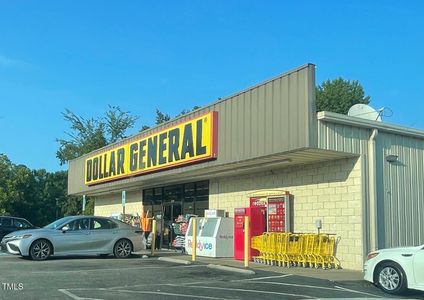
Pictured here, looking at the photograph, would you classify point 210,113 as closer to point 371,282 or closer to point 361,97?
point 371,282

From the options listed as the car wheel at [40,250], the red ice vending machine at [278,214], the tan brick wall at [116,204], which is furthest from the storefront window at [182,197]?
the car wheel at [40,250]

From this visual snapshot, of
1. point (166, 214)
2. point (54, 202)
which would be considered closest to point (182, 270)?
point (166, 214)

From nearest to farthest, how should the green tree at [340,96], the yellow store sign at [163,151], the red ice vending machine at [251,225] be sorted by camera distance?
the red ice vending machine at [251,225] < the yellow store sign at [163,151] < the green tree at [340,96]

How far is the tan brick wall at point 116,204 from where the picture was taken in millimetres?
29941

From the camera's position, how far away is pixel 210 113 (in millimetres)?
18312

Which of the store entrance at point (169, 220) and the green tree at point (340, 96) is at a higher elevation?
the green tree at point (340, 96)

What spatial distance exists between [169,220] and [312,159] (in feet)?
36.6

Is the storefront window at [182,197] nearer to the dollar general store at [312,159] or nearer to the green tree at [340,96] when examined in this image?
the dollar general store at [312,159]

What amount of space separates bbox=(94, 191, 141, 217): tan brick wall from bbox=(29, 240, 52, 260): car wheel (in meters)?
11.6

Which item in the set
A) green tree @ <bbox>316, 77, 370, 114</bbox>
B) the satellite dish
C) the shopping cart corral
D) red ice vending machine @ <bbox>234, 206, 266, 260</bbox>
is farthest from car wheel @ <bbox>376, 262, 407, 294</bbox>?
green tree @ <bbox>316, 77, 370, 114</bbox>

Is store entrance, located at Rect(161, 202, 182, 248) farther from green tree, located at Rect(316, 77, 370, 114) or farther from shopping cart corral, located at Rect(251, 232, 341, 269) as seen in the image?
green tree, located at Rect(316, 77, 370, 114)

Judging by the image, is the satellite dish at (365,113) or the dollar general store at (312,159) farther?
the satellite dish at (365,113)

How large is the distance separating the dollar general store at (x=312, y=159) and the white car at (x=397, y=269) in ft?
9.06

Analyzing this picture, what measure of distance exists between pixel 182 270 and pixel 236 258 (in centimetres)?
449
